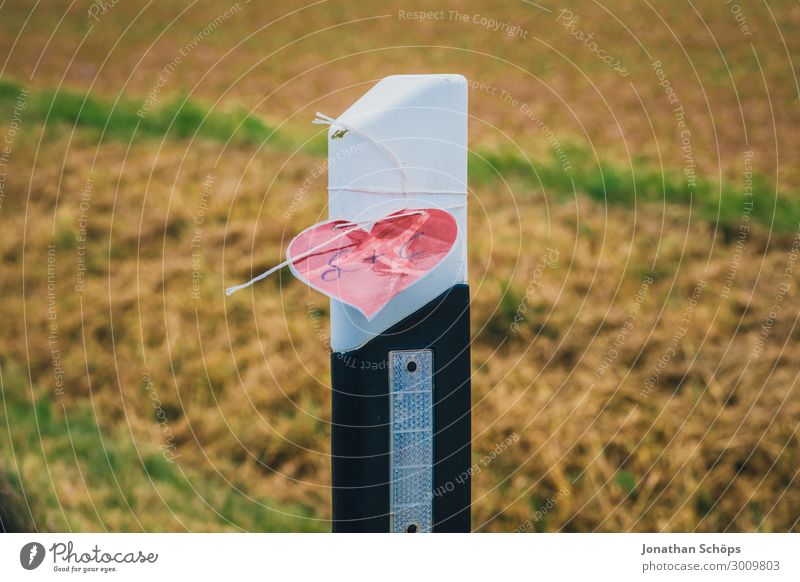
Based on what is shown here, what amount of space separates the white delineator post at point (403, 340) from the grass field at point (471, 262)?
2.82ft

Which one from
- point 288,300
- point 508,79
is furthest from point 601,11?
point 288,300

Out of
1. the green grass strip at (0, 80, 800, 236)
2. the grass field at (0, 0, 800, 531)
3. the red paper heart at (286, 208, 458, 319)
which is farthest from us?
the green grass strip at (0, 80, 800, 236)

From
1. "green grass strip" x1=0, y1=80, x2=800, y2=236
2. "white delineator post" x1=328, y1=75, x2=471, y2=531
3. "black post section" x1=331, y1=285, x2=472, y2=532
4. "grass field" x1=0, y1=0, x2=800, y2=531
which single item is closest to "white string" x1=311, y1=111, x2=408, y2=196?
"white delineator post" x1=328, y1=75, x2=471, y2=531

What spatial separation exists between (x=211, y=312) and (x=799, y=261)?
168 centimetres

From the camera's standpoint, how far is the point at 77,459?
2.12 m

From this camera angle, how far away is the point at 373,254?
41.5 inches

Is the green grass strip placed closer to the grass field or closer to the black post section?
the grass field

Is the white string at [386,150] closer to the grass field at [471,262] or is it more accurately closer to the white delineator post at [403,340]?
the white delineator post at [403,340]

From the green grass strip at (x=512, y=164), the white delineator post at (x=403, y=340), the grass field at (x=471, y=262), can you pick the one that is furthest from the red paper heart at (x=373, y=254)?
the green grass strip at (x=512, y=164)

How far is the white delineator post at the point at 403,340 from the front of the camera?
1095mm

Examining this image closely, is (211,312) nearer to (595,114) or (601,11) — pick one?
(595,114)

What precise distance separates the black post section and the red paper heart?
107mm

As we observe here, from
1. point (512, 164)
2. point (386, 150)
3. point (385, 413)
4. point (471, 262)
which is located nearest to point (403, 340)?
point (385, 413)

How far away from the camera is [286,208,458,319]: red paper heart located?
3.34 feet
